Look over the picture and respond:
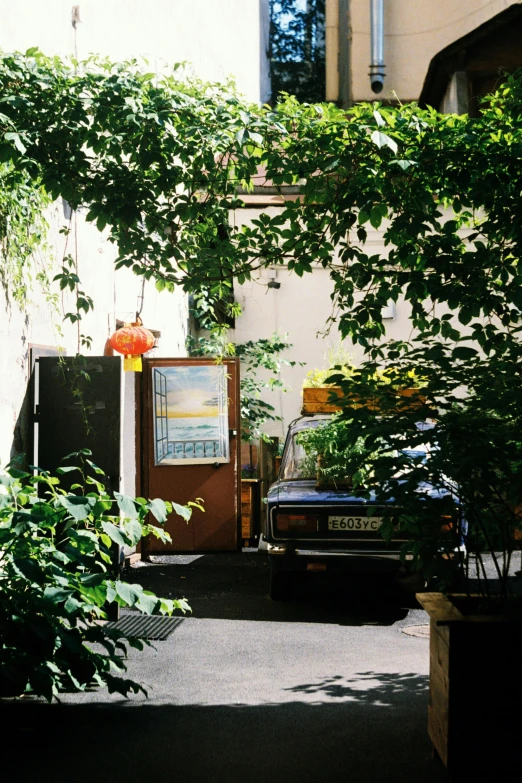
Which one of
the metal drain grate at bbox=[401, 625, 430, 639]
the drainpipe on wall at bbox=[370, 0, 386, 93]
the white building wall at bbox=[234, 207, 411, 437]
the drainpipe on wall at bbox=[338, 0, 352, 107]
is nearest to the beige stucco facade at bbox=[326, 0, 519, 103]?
the drainpipe on wall at bbox=[338, 0, 352, 107]

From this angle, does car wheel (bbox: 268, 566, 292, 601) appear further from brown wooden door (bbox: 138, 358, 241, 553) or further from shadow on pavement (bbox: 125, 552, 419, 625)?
brown wooden door (bbox: 138, 358, 241, 553)

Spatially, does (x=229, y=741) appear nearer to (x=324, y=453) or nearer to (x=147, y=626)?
(x=147, y=626)

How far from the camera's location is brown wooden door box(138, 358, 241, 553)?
12.7 meters

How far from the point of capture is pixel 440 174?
5.41 meters

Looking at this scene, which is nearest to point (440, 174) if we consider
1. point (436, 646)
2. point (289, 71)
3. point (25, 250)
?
point (436, 646)

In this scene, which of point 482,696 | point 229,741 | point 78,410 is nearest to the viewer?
point 482,696

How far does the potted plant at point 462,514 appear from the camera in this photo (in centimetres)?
398

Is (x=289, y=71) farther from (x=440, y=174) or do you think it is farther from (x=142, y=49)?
(x=440, y=174)

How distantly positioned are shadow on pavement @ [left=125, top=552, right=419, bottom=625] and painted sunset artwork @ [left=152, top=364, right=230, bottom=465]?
65.1 inches

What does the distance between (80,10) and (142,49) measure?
276 cm

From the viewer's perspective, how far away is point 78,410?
891 cm

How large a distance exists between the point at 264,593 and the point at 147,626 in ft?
6.27

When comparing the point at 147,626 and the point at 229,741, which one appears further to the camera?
the point at 147,626

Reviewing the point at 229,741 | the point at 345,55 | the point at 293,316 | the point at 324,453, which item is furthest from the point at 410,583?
the point at 345,55
